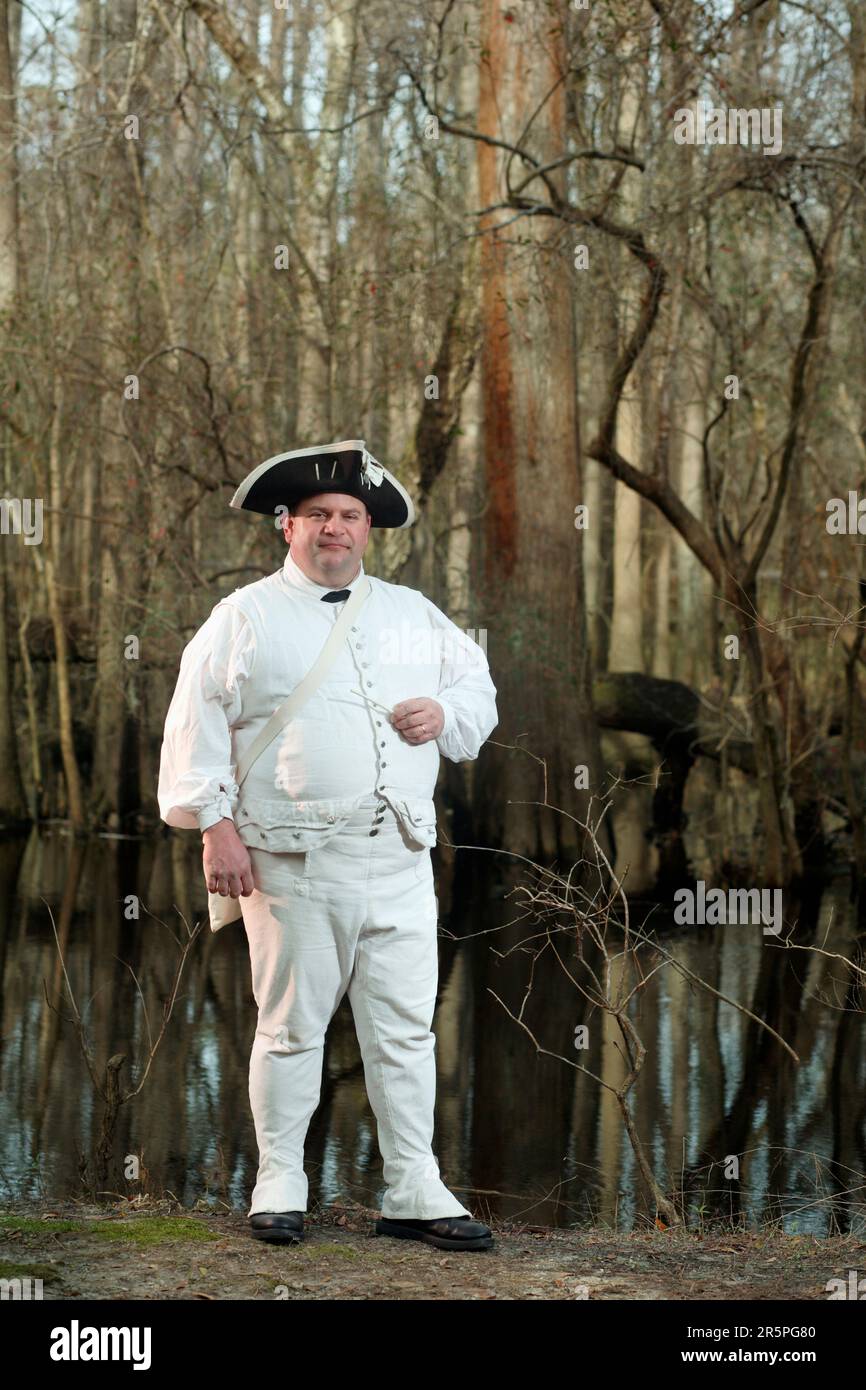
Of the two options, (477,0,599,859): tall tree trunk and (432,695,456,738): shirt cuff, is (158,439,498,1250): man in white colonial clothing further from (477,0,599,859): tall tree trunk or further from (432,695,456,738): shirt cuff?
(477,0,599,859): tall tree trunk

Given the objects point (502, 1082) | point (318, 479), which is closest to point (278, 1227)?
point (318, 479)

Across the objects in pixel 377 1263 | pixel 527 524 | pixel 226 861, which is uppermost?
pixel 527 524

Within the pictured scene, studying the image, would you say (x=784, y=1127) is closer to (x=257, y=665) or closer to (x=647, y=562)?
(x=257, y=665)

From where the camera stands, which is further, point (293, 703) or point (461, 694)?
point (461, 694)

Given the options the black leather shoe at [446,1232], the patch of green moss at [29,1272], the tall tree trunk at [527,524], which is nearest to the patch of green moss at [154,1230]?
the patch of green moss at [29,1272]

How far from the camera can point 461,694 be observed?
4871 millimetres

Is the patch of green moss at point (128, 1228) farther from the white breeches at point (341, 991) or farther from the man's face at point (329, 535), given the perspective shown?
the man's face at point (329, 535)

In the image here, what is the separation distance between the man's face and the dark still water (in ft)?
4.25

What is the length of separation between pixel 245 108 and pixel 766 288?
5.77 m

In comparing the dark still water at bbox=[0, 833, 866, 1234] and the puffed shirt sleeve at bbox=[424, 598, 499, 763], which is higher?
the puffed shirt sleeve at bbox=[424, 598, 499, 763]

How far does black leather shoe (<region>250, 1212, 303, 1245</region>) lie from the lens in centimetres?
456

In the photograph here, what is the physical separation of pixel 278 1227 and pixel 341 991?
624mm

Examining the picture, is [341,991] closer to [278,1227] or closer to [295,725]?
[278,1227]

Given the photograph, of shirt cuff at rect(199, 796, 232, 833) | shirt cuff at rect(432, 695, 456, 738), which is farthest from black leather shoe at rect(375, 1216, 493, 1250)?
shirt cuff at rect(432, 695, 456, 738)
